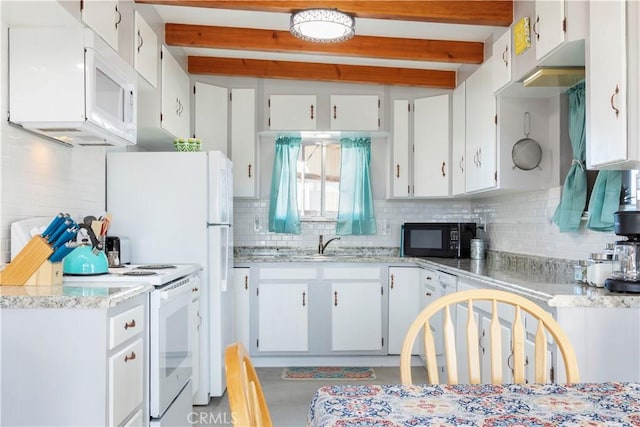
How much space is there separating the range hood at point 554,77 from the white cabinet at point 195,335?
2.24m

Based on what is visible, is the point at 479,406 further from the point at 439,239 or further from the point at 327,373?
the point at 439,239

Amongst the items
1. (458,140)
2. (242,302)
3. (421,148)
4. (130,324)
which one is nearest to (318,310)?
(242,302)

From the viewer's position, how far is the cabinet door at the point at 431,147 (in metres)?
4.45

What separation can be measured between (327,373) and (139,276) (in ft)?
6.78

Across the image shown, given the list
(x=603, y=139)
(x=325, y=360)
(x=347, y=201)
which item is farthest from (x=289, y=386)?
(x=603, y=139)

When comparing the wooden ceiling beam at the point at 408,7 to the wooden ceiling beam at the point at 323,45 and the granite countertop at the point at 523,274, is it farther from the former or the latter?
the granite countertop at the point at 523,274

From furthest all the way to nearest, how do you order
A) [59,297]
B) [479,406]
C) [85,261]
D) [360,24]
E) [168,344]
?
[360,24]
[168,344]
[85,261]
[59,297]
[479,406]

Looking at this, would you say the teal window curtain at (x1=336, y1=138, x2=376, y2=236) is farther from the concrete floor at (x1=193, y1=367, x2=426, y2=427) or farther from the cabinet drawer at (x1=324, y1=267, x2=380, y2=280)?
the concrete floor at (x1=193, y1=367, x2=426, y2=427)

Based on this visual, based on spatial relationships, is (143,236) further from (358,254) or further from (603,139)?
(603,139)

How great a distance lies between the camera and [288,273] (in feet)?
14.0

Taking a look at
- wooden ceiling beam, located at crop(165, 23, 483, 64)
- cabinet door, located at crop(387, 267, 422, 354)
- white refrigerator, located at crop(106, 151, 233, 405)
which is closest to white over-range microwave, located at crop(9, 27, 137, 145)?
white refrigerator, located at crop(106, 151, 233, 405)

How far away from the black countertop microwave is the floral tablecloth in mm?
3211

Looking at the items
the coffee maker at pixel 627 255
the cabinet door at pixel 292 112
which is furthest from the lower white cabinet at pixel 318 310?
→ the coffee maker at pixel 627 255

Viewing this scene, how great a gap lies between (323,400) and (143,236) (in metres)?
2.43
